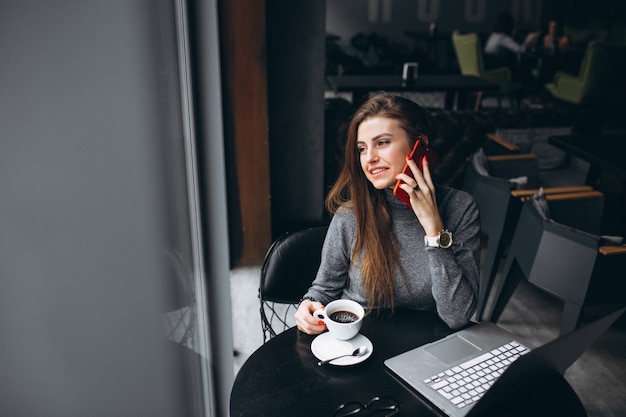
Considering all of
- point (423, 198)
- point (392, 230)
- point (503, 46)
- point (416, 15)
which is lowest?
point (392, 230)

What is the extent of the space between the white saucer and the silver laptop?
0.07 m

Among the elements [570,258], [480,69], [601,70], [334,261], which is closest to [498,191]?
[570,258]

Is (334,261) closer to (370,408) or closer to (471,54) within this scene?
(370,408)

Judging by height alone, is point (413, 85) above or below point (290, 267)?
above

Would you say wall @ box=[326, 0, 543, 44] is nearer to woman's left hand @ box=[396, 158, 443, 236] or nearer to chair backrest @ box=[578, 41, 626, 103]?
chair backrest @ box=[578, 41, 626, 103]

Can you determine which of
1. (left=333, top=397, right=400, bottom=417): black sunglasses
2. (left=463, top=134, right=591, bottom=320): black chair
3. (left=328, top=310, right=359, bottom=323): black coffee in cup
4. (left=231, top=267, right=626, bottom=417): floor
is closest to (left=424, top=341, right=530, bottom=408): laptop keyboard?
(left=333, top=397, right=400, bottom=417): black sunglasses

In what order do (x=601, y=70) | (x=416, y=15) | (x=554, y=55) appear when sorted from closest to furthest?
(x=601, y=70) → (x=554, y=55) → (x=416, y=15)

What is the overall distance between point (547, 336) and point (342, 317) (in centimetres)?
177

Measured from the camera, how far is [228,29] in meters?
2.78

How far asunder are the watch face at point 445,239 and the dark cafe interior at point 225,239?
0.02 m

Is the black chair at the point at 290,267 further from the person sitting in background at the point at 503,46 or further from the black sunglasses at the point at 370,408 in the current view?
the person sitting in background at the point at 503,46

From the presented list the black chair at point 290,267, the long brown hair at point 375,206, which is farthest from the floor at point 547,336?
the long brown hair at point 375,206

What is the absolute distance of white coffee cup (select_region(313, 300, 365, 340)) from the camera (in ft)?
3.99

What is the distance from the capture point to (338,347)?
4.07 feet
